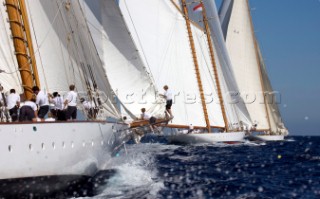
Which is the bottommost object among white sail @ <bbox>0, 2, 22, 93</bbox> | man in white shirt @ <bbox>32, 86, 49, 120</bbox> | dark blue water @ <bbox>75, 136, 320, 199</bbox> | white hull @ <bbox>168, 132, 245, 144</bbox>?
dark blue water @ <bbox>75, 136, 320, 199</bbox>

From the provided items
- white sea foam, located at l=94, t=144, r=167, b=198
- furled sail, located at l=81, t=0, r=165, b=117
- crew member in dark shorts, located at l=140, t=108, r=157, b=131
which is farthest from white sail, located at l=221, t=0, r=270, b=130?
crew member in dark shorts, located at l=140, t=108, r=157, b=131

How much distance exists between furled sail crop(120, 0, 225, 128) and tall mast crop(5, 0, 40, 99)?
37.4m

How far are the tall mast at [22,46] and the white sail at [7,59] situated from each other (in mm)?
337

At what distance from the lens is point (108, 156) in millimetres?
22141

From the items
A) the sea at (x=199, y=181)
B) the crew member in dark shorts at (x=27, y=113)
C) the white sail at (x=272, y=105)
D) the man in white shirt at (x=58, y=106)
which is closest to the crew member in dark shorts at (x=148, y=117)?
the sea at (x=199, y=181)

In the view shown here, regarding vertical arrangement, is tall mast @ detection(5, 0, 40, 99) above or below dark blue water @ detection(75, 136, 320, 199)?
above

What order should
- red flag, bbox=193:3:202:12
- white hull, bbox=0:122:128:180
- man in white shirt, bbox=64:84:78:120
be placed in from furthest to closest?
red flag, bbox=193:3:202:12 < man in white shirt, bbox=64:84:78:120 < white hull, bbox=0:122:128:180

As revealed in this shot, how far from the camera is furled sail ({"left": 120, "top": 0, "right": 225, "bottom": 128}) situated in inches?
2313

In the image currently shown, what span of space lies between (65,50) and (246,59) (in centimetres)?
5827

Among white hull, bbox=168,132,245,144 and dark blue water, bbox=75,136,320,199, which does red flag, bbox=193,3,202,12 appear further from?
dark blue water, bbox=75,136,320,199

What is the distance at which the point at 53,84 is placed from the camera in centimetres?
2162

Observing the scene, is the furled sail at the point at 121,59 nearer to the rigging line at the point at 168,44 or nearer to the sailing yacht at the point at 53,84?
the sailing yacht at the point at 53,84

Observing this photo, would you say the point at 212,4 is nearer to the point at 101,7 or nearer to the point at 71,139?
the point at 101,7

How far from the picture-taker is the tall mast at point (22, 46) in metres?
19.5
